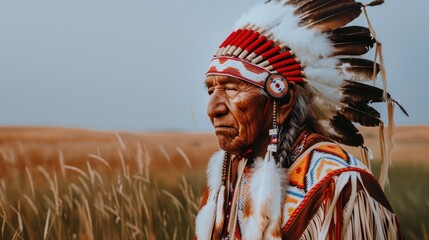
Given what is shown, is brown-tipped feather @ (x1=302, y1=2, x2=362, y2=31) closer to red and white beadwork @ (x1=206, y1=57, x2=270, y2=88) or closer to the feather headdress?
the feather headdress

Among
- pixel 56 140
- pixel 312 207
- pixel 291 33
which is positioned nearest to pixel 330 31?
pixel 291 33

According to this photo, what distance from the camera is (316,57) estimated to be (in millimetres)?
1617

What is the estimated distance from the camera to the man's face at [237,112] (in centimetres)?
161

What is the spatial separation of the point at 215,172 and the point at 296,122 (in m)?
0.32

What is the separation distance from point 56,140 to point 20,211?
342 mm

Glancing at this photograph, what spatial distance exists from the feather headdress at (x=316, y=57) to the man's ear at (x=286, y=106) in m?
0.02

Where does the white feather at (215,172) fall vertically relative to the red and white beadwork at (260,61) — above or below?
below

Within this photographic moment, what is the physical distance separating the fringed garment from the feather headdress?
0.14m

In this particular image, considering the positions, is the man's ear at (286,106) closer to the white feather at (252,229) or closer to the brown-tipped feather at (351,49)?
the brown-tipped feather at (351,49)

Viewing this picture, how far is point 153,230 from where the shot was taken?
8.38 ft

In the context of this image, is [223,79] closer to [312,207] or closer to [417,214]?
[312,207]

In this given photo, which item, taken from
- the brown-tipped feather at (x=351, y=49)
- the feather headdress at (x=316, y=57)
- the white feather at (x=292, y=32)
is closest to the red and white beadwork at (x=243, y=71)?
the feather headdress at (x=316, y=57)

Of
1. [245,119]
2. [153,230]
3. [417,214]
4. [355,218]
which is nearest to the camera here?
[355,218]

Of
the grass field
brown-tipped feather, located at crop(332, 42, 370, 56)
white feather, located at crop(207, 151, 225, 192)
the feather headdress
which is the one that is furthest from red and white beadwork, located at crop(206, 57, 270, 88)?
the grass field
